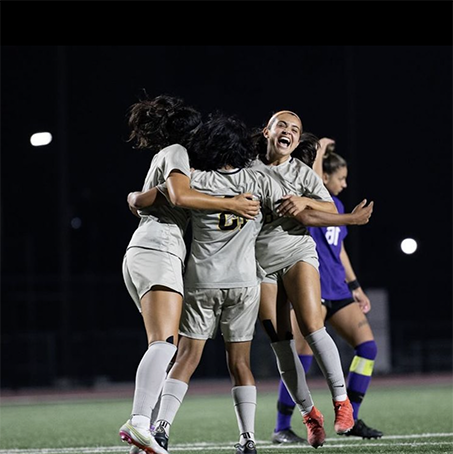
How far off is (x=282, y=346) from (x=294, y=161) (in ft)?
3.44

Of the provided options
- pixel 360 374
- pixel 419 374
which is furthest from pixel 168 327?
pixel 419 374

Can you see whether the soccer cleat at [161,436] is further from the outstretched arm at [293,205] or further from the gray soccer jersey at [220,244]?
the outstretched arm at [293,205]

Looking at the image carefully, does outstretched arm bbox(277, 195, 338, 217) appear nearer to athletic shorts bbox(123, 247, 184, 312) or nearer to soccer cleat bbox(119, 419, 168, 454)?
athletic shorts bbox(123, 247, 184, 312)

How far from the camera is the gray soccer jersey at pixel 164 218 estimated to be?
492 centimetres

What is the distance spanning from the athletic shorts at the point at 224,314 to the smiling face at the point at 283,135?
2.63 ft

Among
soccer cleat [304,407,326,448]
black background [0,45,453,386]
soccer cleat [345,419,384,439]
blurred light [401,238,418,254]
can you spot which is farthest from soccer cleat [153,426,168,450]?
blurred light [401,238,418,254]

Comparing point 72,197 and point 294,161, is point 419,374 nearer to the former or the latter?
point 72,197

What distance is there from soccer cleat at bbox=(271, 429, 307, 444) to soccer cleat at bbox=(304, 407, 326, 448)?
104cm

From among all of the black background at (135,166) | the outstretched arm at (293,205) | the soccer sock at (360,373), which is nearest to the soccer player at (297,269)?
the outstretched arm at (293,205)

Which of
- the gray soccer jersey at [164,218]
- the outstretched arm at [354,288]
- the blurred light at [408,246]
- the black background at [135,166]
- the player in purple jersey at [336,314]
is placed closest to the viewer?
the gray soccer jersey at [164,218]

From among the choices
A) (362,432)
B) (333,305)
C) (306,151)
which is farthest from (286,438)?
(306,151)

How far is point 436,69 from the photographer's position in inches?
1053

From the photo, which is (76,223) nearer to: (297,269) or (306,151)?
(306,151)

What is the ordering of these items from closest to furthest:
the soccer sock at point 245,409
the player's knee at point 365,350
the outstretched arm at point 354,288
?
1. the soccer sock at point 245,409
2. the player's knee at point 365,350
3. the outstretched arm at point 354,288
